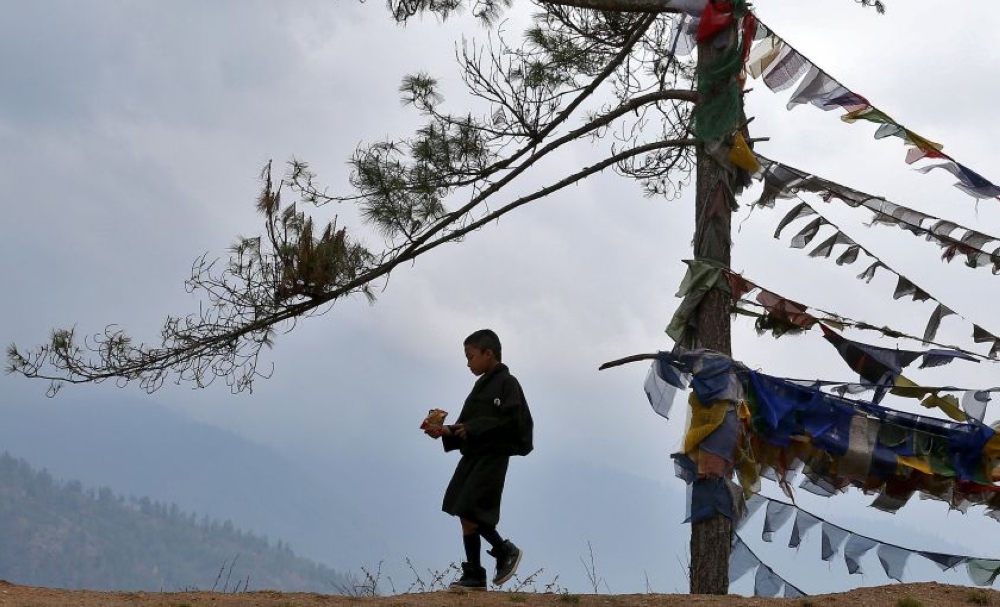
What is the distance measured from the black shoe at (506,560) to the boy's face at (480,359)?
108cm

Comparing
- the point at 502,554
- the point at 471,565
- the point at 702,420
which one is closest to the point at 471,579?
the point at 471,565

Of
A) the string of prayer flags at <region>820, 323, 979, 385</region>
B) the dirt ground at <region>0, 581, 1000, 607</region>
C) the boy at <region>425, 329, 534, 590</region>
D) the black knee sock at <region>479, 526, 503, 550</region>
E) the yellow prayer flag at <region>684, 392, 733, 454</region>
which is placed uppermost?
the string of prayer flags at <region>820, 323, 979, 385</region>

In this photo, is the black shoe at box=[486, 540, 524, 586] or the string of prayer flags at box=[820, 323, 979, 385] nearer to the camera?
the black shoe at box=[486, 540, 524, 586]

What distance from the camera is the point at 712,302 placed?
7.87 meters

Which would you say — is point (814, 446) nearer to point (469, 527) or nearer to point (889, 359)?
point (889, 359)

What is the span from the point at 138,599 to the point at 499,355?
2611 millimetres

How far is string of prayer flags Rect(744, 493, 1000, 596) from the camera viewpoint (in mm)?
7809

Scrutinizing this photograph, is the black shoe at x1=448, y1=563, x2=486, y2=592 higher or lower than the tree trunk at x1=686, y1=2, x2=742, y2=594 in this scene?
lower

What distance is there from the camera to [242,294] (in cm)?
863

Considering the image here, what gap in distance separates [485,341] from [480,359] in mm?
119

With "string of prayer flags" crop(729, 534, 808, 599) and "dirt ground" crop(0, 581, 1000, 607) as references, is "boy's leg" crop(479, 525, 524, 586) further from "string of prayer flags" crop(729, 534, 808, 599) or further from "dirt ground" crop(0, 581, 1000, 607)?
"string of prayer flags" crop(729, 534, 808, 599)

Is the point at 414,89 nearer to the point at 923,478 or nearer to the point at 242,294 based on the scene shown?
the point at 242,294

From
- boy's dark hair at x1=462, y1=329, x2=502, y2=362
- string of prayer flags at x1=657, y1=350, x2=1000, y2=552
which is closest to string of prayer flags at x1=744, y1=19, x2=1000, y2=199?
string of prayer flags at x1=657, y1=350, x2=1000, y2=552

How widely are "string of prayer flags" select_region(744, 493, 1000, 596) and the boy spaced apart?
1962 millimetres
